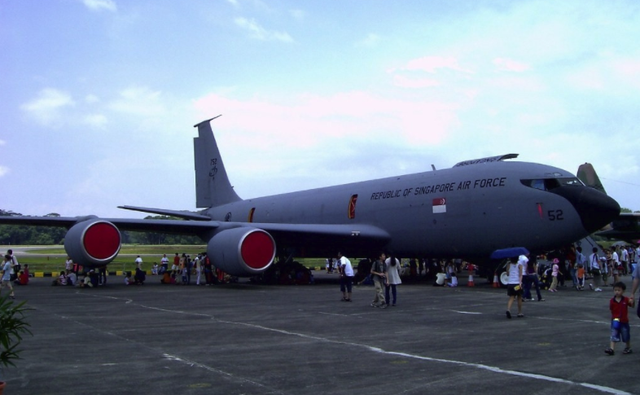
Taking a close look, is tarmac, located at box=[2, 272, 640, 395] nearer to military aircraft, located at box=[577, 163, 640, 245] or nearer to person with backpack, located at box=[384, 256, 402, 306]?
person with backpack, located at box=[384, 256, 402, 306]

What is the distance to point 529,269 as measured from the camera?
15.3 metres

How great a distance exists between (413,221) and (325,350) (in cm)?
1289

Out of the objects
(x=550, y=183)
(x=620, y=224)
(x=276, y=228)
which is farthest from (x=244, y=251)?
(x=620, y=224)

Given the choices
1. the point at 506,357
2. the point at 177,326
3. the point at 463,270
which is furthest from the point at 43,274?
the point at 506,357

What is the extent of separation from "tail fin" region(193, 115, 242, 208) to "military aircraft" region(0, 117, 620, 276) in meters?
6.26

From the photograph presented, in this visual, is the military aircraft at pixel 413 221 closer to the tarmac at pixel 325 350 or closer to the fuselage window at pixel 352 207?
the fuselage window at pixel 352 207

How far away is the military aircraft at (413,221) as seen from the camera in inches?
693

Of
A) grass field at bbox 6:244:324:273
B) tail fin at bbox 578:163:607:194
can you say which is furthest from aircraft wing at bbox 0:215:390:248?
tail fin at bbox 578:163:607:194

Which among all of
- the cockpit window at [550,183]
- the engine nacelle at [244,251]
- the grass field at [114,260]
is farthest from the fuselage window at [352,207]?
the grass field at [114,260]

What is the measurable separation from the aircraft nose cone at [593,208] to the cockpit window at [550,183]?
21.9 inches

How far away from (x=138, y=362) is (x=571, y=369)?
5.15 m

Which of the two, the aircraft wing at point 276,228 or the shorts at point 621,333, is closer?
the shorts at point 621,333

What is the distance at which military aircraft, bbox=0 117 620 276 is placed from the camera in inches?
693

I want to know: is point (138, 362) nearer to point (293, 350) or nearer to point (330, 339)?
point (293, 350)
